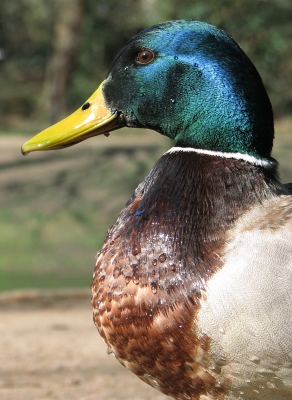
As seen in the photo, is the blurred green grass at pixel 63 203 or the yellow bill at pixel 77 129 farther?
the blurred green grass at pixel 63 203

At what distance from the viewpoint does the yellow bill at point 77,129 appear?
2281 millimetres

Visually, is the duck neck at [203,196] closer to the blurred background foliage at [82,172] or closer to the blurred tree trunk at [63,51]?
the blurred background foliage at [82,172]

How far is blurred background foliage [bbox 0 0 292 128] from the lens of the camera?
26.3 feet

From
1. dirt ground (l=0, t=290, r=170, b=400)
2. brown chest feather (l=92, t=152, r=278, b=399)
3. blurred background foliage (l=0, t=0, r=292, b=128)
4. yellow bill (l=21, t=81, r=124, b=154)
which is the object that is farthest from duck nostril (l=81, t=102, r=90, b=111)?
blurred background foliage (l=0, t=0, r=292, b=128)

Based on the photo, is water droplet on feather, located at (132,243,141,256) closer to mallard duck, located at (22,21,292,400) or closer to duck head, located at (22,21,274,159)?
mallard duck, located at (22,21,292,400)

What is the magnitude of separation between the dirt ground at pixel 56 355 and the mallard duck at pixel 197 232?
1546 millimetres

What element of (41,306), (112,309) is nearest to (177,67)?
(112,309)

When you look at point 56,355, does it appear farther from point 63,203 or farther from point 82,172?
point 82,172

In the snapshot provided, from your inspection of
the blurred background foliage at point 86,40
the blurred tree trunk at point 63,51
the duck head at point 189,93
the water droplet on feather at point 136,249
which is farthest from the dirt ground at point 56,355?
the blurred tree trunk at point 63,51

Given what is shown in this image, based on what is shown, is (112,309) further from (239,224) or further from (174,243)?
(239,224)

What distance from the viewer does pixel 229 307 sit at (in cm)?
186

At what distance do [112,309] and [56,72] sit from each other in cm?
1360

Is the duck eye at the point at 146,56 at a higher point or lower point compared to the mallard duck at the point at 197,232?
higher

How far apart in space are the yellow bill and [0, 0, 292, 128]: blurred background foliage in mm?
5488
